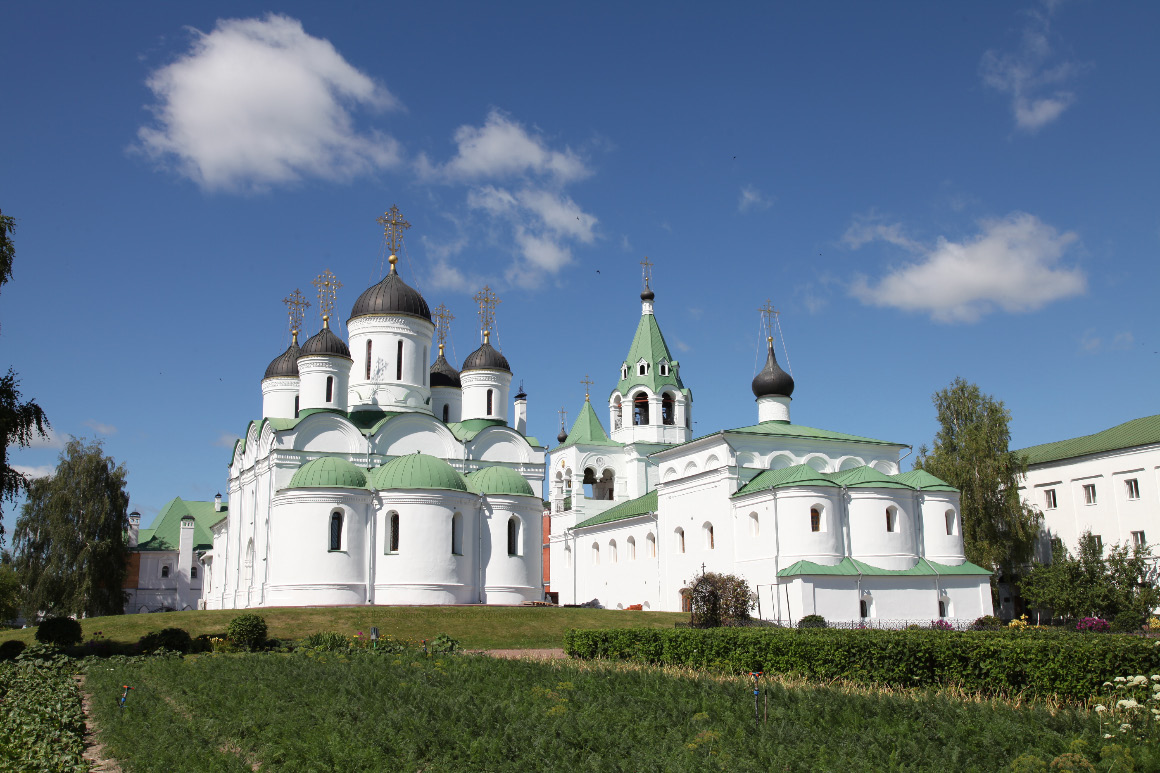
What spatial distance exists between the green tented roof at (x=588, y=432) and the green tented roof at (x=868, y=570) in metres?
18.6

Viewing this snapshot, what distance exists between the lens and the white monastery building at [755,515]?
3109 centimetres

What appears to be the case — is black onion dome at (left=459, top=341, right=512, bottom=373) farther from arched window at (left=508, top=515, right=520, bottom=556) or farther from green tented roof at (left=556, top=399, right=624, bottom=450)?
arched window at (left=508, top=515, right=520, bottom=556)

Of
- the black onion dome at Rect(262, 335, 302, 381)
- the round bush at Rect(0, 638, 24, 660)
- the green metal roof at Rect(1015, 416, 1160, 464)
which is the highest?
the black onion dome at Rect(262, 335, 302, 381)

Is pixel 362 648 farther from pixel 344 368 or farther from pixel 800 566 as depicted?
pixel 344 368

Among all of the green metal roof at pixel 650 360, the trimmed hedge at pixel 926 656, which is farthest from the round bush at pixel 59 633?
the green metal roof at pixel 650 360

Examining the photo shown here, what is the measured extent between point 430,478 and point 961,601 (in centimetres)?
1917

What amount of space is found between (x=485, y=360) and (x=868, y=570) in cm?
2064

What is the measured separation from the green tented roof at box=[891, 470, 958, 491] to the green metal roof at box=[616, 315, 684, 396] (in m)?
15.5

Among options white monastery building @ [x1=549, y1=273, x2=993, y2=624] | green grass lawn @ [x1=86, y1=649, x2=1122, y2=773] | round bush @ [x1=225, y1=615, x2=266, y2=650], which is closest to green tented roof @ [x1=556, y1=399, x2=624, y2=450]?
white monastery building @ [x1=549, y1=273, x2=993, y2=624]

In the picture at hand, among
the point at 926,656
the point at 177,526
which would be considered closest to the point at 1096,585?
the point at 926,656

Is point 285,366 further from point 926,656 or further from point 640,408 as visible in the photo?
point 926,656

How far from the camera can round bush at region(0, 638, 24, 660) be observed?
66.6 ft

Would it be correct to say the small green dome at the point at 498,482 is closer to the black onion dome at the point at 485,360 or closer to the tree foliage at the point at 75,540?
the black onion dome at the point at 485,360

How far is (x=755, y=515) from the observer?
3309cm
